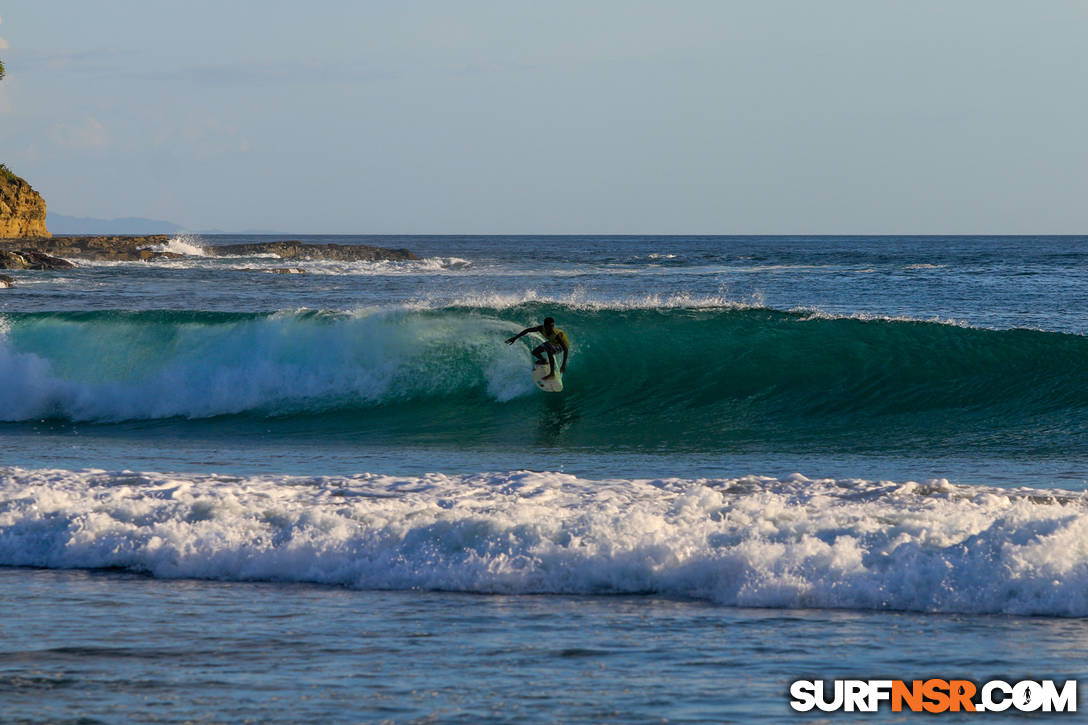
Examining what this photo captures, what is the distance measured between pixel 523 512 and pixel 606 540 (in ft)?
2.97

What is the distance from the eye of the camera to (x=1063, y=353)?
17.8 meters

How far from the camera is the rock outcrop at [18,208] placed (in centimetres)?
7481

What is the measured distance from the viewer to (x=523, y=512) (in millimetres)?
8164

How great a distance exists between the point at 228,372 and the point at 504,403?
182 inches

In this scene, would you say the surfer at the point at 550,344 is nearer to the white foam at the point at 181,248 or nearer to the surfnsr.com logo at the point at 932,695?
the surfnsr.com logo at the point at 932,695

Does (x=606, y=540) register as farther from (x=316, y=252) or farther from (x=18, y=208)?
(x=18, y=208)

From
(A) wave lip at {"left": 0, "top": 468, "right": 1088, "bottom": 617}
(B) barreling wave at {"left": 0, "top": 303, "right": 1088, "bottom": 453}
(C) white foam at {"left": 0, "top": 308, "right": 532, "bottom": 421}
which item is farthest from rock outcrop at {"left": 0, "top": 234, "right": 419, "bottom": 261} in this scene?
(A) wave lip at {"left": 0, "top": 468, "right": 1088, "bottom": 617}

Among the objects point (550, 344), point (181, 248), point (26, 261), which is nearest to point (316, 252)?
point (181, 248)

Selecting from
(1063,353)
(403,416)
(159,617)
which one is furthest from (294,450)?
(1063,353)

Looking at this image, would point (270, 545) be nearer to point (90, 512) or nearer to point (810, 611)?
point (90, 512)

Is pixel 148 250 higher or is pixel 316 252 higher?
pixel 316 252

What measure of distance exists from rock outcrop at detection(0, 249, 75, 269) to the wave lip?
48.0 meters

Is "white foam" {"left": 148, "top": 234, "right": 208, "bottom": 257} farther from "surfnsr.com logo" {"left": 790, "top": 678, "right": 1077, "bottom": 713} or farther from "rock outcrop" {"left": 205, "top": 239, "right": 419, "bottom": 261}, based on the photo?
"surfnsr.com logo" {"left": 790, "top": 678, "right": 1077, "bottom": 713}

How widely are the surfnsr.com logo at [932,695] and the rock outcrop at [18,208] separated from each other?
79.4 meters
